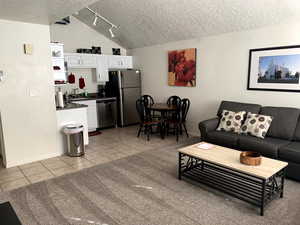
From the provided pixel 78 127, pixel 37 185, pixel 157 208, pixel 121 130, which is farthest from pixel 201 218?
pixel 121 130

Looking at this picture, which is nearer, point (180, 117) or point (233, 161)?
point (233, 161)

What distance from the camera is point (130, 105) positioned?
6441 mm

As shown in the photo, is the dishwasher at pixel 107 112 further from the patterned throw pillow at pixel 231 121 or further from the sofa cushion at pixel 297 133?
the sofa cushion at pixel 297 133

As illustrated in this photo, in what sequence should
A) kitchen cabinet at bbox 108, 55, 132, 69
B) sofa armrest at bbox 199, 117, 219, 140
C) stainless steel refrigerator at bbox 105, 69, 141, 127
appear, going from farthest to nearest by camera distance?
kitchen cabinet at bbox 108, 55, 132, 69 → stainless steel refrigerator at bbox 105, 69, 141, 127 → sofa armrest at bbox 199, 117, 219, 140

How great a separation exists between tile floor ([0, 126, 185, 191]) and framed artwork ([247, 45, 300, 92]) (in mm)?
2042

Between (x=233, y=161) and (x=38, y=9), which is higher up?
(x=38, y=9)

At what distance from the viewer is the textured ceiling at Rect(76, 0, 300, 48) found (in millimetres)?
3574

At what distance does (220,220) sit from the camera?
2232 millimetres

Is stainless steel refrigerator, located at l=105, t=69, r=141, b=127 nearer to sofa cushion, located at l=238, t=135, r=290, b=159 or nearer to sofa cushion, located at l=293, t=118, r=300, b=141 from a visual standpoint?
sofa cushion, located at l=238, t=135, r=290, b=159

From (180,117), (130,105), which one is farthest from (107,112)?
(180,117)

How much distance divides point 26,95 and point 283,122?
4.20 m

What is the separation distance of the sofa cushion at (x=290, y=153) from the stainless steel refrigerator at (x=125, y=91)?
4.18 metres

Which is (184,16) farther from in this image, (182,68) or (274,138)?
(274,138)

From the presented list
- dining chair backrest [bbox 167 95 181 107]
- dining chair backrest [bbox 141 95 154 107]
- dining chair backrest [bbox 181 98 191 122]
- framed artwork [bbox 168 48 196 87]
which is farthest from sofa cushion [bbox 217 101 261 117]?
dining chair backrest [bbox 141 95 154 107]
